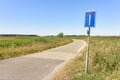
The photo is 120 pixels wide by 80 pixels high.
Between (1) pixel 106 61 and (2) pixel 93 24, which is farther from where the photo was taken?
(1) pixel 106 61

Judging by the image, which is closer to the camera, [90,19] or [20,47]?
[90,19]

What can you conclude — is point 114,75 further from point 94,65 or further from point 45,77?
point 45,77

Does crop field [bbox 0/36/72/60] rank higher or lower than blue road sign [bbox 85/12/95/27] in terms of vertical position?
lower

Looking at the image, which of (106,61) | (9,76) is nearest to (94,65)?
(106,61)

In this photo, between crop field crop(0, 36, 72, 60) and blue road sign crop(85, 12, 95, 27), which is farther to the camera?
crop field crop(0, 36, 72, 60)

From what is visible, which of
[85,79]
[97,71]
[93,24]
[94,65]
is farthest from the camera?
[94,65]

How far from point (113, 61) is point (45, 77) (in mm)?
2985

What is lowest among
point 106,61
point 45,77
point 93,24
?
point 45,77

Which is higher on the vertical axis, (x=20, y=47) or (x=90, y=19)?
(x=90, y=19)

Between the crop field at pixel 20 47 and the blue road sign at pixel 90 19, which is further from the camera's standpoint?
the crop field at pixel 20 47

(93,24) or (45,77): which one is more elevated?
(93,24)

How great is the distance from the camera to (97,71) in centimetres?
797

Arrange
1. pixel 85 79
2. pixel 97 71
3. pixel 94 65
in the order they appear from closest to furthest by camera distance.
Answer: pixel 85 79 < pixel 97 71 < pixel 94 65

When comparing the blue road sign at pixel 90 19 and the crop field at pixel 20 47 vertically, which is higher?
the blue road sign at pixel 90 19
